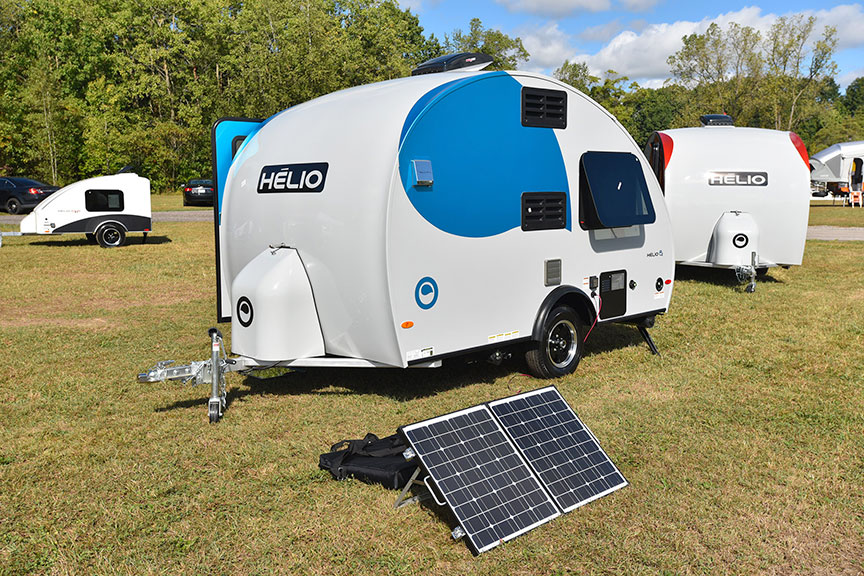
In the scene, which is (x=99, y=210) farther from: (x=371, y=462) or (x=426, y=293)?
(x=371, y=462)

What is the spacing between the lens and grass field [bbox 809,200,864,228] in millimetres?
26609

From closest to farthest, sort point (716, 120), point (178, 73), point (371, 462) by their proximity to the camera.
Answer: point (371, 462) < point (716, 120) < point (178, 73)

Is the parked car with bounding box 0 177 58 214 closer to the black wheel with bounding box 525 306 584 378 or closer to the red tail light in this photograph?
the red tail light

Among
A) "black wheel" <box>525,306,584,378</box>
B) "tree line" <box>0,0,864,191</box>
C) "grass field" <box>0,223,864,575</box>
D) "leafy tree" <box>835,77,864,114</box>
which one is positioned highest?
"leafy tree" <box>835,77,864,114</box>

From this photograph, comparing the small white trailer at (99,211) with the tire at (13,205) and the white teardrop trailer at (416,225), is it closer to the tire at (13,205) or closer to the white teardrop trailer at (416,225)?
the tire at (13,205)

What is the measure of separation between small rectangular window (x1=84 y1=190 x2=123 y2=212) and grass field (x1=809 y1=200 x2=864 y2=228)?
2336 cm

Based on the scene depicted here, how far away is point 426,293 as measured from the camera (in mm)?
6277

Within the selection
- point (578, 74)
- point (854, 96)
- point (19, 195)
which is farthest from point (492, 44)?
point (854, 96)

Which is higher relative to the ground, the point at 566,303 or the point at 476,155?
the point at 476,155

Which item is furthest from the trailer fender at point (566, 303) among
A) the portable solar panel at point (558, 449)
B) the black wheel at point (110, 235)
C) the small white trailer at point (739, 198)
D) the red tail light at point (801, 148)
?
the black wheel at point (110, 235)

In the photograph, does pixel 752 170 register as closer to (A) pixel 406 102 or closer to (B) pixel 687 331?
(B) pixel 687 331

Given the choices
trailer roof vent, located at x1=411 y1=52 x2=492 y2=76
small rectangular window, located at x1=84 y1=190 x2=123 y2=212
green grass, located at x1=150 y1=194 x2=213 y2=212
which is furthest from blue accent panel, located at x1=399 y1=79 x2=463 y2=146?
green grass, located at x1=150 y1=194 x2=213 y2=212

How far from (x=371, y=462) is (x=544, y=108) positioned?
3.95 metres

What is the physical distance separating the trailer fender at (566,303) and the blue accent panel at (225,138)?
134 inches
